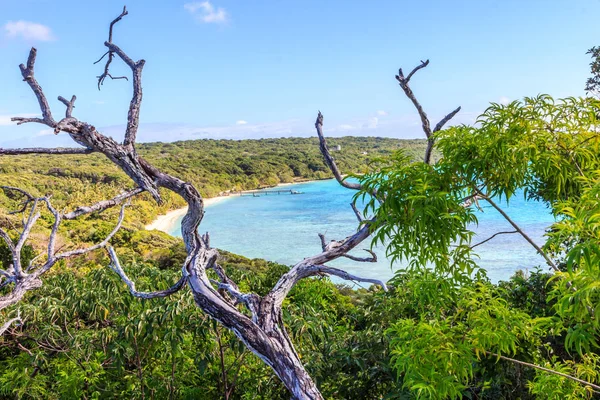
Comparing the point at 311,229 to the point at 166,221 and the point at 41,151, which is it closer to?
the point at 166,221

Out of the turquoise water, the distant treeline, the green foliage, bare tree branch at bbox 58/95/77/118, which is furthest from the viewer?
the distant treeline

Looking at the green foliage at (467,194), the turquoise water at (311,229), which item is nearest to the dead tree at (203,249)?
the green foliage at (467,194)

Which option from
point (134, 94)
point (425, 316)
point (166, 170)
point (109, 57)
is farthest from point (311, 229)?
point (134, 94)

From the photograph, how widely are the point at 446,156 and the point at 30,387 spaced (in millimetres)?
3730

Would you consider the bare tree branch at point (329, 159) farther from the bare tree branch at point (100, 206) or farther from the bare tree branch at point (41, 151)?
the bare tree branch at point (41, 151)

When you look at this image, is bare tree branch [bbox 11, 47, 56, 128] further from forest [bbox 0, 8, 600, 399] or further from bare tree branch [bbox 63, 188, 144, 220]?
bare tree branch [bbox 63, 188, 144, 220]

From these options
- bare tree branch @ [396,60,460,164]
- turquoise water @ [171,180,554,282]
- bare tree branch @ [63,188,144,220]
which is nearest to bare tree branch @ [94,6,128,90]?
bare tree branch @ [63,188,144,220]

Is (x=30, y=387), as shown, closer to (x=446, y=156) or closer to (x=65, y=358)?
(x=65, y=358)

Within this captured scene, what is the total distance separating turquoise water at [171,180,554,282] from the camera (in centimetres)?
1689

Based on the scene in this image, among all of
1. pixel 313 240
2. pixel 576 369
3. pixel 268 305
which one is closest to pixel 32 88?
pixel 268 305

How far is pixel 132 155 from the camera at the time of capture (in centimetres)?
209

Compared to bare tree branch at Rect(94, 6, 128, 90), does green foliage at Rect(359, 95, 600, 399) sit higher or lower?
lower

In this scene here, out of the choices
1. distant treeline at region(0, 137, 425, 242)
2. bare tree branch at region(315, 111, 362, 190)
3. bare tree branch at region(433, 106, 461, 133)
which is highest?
bare tree branch at region(433, 106, 461, 133)

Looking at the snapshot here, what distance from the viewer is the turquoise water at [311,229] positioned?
16.9m
